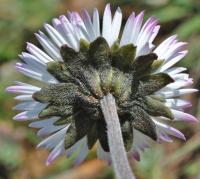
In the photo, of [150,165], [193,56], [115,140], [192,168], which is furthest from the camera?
[193,56]

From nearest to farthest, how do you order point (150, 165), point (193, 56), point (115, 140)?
point (115, 140)
point (150, 165)
point (193, 56)

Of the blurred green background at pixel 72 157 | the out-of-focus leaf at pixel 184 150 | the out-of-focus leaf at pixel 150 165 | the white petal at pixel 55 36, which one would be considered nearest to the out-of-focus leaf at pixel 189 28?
the blurred green background at pixel 72 157

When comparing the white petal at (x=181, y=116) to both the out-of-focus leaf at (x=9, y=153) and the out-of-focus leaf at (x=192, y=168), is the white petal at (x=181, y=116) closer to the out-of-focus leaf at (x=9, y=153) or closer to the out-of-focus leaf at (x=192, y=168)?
the out-of-focus leaf at (x=192, y=168)

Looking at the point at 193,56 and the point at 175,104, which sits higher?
the point at 193,56

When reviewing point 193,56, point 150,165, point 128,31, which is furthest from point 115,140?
point 193,56

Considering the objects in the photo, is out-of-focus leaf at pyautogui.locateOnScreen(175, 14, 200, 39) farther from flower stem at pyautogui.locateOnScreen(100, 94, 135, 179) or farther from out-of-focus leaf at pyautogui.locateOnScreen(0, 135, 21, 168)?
flower stem at pyautogui.locateOnScreen(100, 94, 135, 179)

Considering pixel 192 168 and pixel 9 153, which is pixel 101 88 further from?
pixel 9 153
